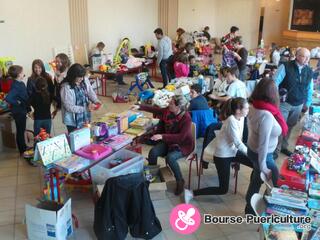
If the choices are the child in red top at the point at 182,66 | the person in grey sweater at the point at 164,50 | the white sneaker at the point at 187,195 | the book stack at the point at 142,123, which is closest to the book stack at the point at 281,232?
the white sneaker at the point at 187,195

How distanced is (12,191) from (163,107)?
217 cm

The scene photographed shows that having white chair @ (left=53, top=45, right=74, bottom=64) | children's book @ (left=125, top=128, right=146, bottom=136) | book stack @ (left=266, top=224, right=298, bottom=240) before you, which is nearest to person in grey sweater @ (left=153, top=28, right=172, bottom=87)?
white chair @ (left=53, top=45, right=74, bottom=64)

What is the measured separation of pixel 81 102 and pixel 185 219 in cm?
188

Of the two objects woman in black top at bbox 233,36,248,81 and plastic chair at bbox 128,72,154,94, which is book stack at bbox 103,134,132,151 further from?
plastic chair at bbox 128,72,154,94

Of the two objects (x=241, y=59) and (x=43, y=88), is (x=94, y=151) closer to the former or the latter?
(x=43, y=88)

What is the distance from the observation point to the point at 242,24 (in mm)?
14391

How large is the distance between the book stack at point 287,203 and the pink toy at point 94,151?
161 centimetres

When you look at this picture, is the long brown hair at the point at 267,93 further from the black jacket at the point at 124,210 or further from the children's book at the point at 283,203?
the black jacket at the point at 124,210

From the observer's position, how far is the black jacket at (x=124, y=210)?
321 cm

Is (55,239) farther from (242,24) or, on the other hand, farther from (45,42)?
A: (242,24)

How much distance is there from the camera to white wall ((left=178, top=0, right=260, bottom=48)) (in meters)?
13.4

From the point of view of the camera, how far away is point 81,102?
14.8 ft

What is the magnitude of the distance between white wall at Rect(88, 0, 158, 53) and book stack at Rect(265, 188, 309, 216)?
7561 millimetres

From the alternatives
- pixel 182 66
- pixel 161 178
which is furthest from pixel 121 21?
pixel 161 178
